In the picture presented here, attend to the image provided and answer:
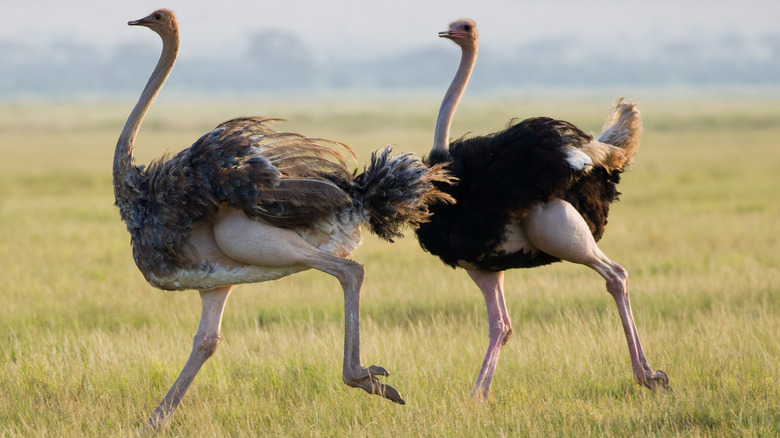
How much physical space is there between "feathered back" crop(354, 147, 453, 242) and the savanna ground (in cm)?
97

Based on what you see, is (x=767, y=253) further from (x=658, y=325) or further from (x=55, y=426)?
(x=55, y=426)

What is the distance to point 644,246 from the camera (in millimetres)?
11258

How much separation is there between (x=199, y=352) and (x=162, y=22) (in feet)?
5.49

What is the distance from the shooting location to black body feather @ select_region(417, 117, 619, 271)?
4.95 meters

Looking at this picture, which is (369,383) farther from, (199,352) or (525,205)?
(525,205)

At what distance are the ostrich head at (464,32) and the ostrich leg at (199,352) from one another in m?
1.99

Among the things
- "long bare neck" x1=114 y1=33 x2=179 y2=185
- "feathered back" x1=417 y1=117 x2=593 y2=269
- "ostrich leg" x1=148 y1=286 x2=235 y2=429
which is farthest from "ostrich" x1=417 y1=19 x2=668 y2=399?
"long bare neck" x1=114 y1=33 x2=179 y2=185

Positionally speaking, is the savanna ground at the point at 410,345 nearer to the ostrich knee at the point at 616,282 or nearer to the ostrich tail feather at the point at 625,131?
the ostrich knee at the point at 616,282

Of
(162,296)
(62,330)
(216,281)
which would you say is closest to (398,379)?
(216,281)

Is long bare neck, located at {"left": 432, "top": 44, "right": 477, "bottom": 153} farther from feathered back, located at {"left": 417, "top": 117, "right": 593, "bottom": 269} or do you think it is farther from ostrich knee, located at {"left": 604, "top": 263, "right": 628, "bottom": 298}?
ostrich knee, located at {"left": 604, "top": 263, "right": 628, "bottom": 298}

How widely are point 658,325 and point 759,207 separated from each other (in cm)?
855

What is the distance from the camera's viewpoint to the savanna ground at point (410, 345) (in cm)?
466

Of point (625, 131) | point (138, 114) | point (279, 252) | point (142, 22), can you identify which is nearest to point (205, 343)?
point (279, 252)

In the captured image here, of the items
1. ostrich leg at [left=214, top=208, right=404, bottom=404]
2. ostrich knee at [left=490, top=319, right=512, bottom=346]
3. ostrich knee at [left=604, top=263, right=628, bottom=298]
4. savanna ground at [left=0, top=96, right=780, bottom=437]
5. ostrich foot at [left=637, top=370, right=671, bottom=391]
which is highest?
ostrich leg at [left=214, top=208, right=404, bottom=404]
